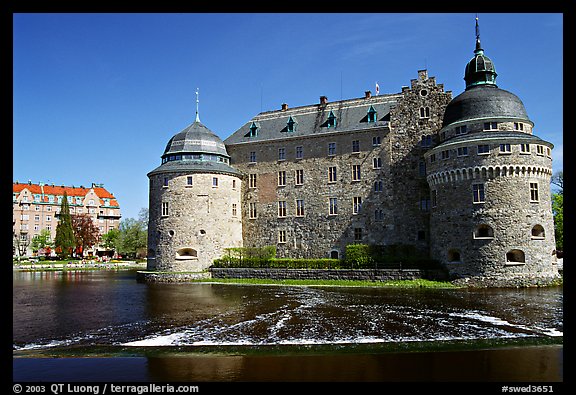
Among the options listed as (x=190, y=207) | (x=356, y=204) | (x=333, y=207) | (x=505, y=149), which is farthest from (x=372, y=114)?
(x=190, y=207)

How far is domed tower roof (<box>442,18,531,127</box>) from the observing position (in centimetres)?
3309

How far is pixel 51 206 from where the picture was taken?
96312 mm

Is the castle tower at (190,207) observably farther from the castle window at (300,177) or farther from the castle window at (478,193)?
the castle window at (478,193)

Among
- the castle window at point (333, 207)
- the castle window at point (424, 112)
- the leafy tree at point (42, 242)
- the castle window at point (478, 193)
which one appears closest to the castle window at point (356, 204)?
the castle window at point (333, 207)

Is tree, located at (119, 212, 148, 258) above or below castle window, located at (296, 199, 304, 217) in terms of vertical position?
below

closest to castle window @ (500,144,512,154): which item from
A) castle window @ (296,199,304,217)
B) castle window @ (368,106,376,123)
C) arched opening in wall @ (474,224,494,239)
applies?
arched opening in wall @ (474,224,494,239)

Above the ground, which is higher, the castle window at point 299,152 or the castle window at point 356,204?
the castle window at point 299,152

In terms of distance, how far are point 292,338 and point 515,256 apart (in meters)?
25.4

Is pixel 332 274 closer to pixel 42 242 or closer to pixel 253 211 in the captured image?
pixel 253 211

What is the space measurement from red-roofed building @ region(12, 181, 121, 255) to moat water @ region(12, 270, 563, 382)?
78.2m

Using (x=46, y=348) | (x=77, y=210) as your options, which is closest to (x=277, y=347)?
(x=46, y=348)

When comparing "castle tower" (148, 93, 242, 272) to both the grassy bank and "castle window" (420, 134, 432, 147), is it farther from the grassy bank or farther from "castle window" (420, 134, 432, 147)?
"castle window" (420, 134, 432, 147)

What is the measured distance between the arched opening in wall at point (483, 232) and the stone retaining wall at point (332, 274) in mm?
3990

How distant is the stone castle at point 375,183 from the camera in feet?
A: 104
